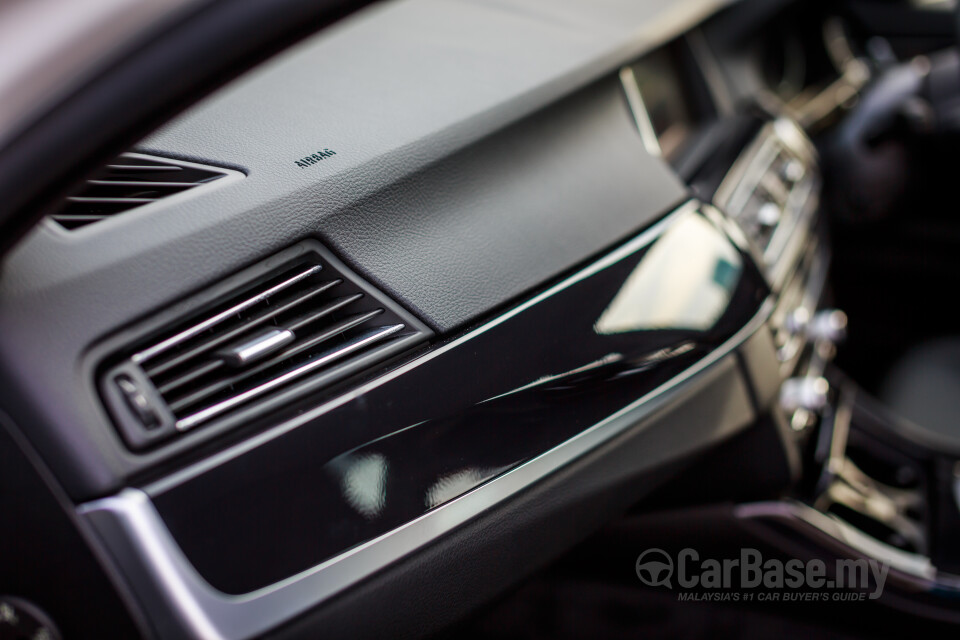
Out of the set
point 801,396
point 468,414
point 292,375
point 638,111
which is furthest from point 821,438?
point 292,375

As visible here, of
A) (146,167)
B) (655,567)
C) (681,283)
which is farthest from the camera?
(655,567)

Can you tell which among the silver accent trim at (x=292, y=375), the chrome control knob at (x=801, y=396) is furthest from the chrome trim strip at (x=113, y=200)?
the chrome control knob at (x=801, y=396)

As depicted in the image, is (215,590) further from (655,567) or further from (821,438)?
(821,438)

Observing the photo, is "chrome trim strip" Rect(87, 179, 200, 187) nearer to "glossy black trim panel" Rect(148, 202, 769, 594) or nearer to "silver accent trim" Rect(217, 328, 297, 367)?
"silver accent trim" Rect(217, 328, 297, 367)

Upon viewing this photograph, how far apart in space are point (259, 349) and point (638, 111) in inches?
32.7

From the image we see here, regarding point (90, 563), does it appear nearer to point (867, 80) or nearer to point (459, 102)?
point (459, 102)

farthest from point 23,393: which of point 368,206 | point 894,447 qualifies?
point 894,447

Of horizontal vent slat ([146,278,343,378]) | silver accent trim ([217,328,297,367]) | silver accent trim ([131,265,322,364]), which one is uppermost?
silver accent trim ([131,265,322,364])

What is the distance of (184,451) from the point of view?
86cm

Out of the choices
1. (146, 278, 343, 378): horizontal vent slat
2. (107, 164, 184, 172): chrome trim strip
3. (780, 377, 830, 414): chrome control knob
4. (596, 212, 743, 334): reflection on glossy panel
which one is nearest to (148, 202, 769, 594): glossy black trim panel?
(596, 212, 743, 334): reflection on glossy panel

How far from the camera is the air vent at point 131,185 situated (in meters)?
0.91

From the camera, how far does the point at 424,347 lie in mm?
1017

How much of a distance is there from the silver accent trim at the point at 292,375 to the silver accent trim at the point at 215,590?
4 cm

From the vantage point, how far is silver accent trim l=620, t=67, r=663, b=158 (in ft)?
4.55
